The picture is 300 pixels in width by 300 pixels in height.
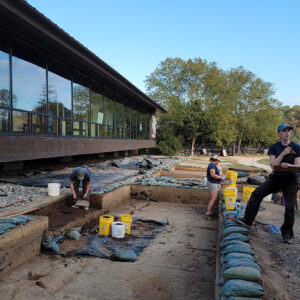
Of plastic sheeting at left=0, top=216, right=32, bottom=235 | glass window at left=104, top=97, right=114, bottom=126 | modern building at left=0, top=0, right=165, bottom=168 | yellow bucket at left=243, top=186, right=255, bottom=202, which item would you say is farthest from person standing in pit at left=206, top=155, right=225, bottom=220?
glass window at left=104, top=97, right=114, bottom=126

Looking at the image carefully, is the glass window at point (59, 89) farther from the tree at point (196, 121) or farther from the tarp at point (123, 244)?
the tree at point (196, 121)

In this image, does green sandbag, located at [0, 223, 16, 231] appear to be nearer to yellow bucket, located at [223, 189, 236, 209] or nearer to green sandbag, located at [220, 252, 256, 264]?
green sandbag, located at [220, 252, 256, 264]

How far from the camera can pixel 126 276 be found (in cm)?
380

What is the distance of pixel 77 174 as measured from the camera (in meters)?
6.24

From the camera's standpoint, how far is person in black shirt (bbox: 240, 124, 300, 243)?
412 centimetres

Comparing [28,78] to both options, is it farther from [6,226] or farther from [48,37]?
[6,226]

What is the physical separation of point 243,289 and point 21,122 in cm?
762

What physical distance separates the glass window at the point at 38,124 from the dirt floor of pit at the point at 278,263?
6.92 m

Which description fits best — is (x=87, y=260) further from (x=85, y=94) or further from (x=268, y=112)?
(x=268, y=112)

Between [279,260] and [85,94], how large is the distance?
35.2ft

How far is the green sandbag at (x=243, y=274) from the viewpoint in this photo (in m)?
2.69

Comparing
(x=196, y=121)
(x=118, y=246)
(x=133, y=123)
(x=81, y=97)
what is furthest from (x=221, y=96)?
(x=118, y=246)

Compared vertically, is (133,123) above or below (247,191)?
above

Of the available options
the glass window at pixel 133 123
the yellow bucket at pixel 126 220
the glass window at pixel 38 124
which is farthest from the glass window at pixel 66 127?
the glass window at pixel 133 123
